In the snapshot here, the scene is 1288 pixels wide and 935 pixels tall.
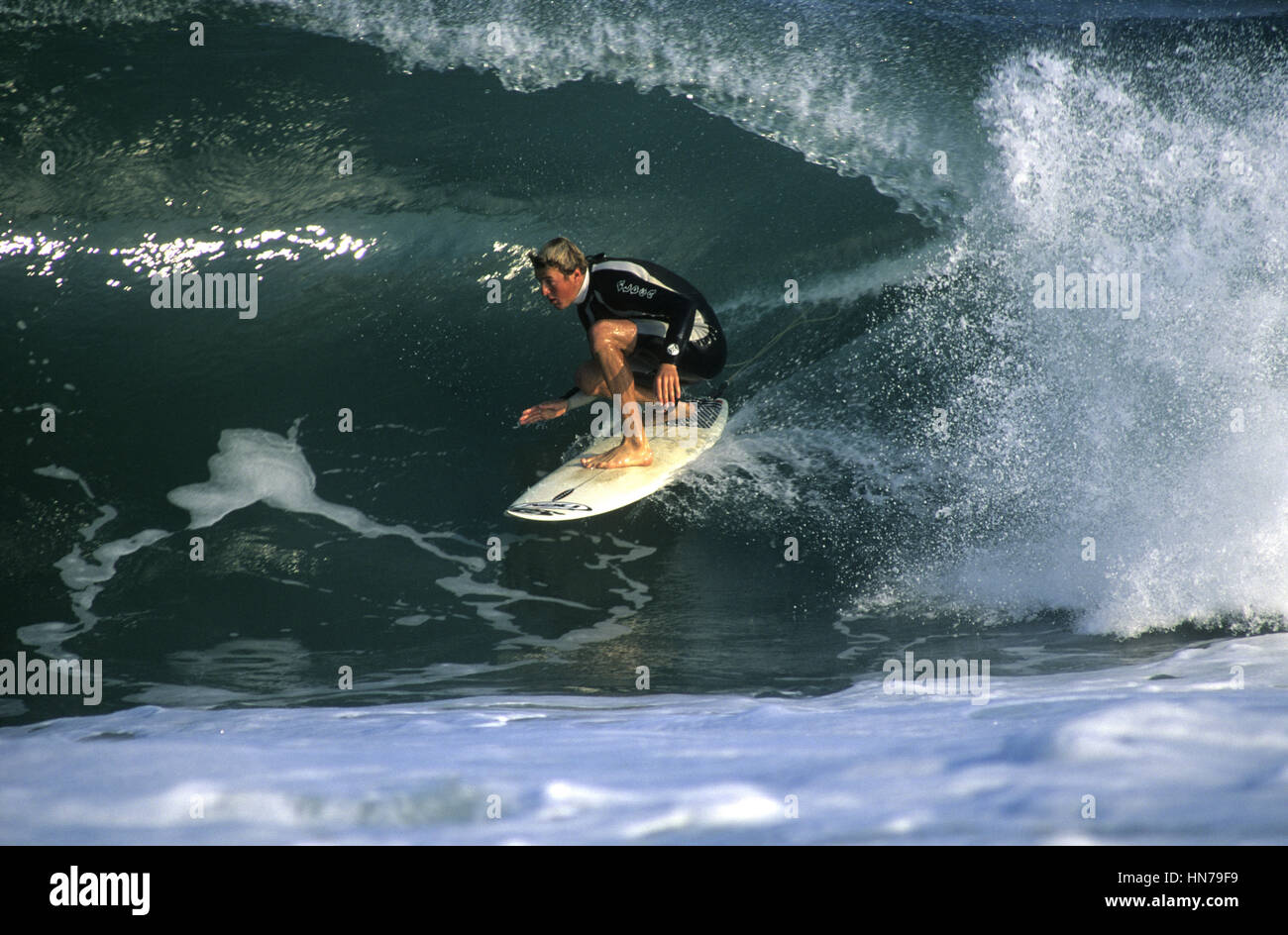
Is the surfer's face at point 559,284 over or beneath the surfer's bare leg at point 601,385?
over

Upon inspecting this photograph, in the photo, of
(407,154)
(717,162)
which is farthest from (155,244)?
(717,162)

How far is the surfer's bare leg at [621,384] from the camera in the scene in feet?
15.1

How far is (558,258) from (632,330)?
0.52 metres

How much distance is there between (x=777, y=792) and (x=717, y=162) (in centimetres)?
508

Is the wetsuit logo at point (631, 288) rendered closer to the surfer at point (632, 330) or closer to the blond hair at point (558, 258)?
the surfer at point (632, 330)

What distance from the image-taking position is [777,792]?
231cm

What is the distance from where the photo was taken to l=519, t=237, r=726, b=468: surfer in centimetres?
446

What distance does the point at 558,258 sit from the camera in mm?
4371

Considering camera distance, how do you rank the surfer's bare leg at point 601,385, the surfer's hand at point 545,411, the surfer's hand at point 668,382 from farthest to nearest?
the surfer's hand at point 545,411
the surfer's bare leg at point 601,385
the surfer's hand at point 668,382
